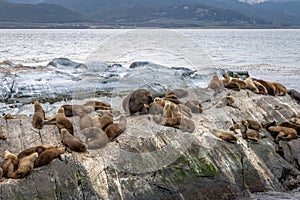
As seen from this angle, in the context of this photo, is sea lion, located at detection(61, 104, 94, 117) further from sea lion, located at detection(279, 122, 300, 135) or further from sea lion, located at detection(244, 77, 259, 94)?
sea lion, located at detection(244, 77, 259, 94)

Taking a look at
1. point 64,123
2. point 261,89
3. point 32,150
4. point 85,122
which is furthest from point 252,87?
point 32,150

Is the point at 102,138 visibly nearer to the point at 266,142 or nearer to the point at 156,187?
the point at 156,187

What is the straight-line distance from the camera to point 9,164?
27.2 feet

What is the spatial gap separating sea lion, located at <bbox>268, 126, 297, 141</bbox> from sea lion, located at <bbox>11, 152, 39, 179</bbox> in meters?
6.62

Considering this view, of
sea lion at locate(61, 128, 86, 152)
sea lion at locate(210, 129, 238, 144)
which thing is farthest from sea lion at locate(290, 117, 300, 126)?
sea lion at locate(61, 128, 86, 152)

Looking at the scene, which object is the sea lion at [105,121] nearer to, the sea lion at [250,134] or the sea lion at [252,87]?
the sea lion at [250,134]

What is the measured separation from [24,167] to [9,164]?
0.32 metres

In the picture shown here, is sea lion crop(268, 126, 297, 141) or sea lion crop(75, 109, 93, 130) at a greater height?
sea lion crop(75, 109, 93, 130)

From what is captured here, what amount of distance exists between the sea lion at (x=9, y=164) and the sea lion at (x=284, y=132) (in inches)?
272

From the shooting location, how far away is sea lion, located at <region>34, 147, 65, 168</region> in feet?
27.9

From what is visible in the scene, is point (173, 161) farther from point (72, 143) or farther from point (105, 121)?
point (72, 143)

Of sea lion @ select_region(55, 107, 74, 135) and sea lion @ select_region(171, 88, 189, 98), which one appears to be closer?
sea lion @ select_region(55, 107, 74, 135)

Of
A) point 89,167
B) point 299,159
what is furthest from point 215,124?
point 89,167

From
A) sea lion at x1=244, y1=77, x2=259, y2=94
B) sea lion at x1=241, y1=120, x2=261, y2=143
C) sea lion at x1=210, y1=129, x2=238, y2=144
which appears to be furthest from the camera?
sea lion at x1=244, y1=77, x2=259, y2=94
